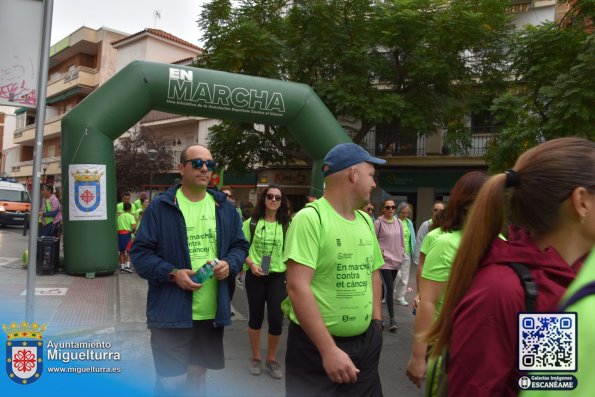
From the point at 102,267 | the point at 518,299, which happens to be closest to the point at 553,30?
the point at 102,267

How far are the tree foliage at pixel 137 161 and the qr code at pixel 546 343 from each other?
25183mm

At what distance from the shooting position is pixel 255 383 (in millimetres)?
4660

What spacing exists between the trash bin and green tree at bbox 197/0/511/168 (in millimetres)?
7251

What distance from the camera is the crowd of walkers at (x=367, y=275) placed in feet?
4.09

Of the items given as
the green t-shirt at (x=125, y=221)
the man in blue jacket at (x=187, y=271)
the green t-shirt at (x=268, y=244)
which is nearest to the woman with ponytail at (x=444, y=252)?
the man in blue jacket at (x=187, y=271)

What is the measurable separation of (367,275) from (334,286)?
0.24 m

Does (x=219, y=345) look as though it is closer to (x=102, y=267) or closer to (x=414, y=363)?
(x=414, y=363)

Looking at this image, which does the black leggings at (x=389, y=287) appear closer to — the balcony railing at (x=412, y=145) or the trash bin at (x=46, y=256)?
the trash bin at (x=46, y=256)

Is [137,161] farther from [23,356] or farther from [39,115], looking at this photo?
[23,356]

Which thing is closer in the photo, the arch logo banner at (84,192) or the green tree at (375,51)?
the arch logo banner at (84,192)

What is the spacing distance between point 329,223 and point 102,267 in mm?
7676

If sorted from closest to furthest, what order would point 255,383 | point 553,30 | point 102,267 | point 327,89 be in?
point 255,383 < point 102,267 < point 553,30 < point 327,89

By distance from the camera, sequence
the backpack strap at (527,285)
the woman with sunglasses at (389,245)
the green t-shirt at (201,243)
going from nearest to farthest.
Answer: the backpack strap at (527,285), the green t-shirt at (201,243), the woman with sunglasses at (389,245)

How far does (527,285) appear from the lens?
4.02ft
